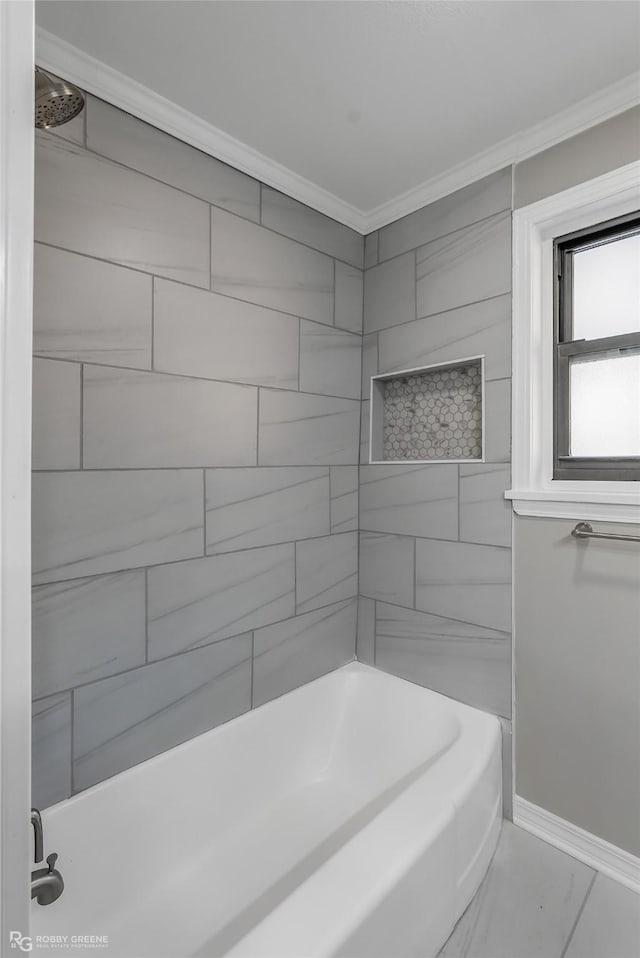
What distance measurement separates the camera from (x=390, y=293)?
221 cm

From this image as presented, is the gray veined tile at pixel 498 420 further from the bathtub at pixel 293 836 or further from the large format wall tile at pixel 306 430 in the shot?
the bathtub at pixel 293 836

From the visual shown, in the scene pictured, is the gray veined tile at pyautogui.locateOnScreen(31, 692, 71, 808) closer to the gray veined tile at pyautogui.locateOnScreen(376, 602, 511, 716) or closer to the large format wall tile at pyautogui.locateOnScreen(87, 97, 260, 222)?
the gray veined tile at pyautogui.locateOnScreen(376, 602, 511, 716)

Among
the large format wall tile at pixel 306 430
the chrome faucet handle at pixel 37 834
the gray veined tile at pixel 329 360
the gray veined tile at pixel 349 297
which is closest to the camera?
the chrome faucet handle at pixel 37 834

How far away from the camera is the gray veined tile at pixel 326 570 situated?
2098 mm

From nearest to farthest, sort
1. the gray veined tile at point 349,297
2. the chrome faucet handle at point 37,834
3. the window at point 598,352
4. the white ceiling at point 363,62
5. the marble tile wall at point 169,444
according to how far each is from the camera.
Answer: the chrome faucet handle at point 37,834, the white ceiling at point 363,62, the marble tile wall at point 169,444, the window at point 598,352, the gray veined tile at point 349,297

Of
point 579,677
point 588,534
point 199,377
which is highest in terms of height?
point 199,377

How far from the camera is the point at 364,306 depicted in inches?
92.0

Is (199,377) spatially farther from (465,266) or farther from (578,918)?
(578,918)

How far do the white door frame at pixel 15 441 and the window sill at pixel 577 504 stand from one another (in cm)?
163

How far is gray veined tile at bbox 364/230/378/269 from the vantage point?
2.29m

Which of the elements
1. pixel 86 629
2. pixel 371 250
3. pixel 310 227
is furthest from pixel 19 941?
pixel 371 250

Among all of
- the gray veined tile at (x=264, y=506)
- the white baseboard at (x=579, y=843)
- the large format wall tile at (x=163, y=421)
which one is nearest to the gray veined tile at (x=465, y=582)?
the gray veined tile at (x=264, y=506)

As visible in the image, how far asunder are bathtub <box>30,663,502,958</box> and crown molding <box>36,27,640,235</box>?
2.07 metres

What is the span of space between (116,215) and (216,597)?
129 cm
